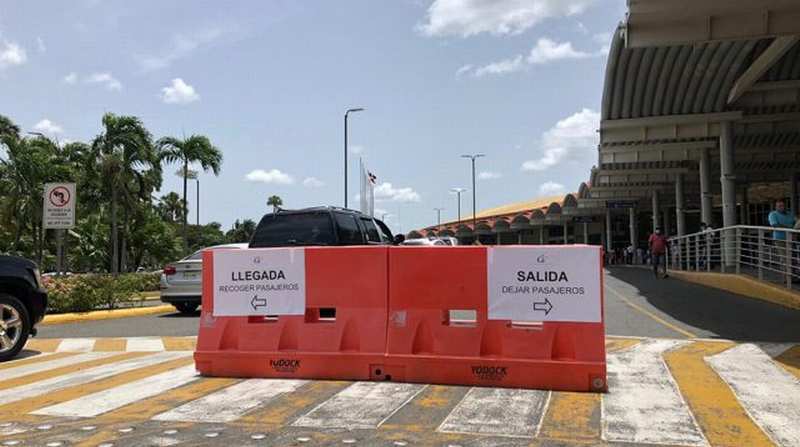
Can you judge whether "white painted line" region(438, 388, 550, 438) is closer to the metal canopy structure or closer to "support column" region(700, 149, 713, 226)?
the metal canopy structure

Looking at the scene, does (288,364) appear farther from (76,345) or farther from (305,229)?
(76,345)

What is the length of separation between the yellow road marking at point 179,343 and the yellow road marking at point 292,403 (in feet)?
11.2

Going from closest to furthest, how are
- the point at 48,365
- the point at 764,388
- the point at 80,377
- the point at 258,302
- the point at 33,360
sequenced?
the point at 764,388, the point at 80,377, the point at 258,302, the point at 48,365, the point at 33,360

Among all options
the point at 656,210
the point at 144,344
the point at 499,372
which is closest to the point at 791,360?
the point at 499,372

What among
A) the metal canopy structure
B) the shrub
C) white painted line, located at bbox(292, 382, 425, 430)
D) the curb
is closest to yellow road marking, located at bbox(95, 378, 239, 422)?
white painted line, located at bbox(292, 382, 425, 430)

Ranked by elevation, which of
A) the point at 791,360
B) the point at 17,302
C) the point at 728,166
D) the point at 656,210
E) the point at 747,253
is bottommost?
the point at 791,360

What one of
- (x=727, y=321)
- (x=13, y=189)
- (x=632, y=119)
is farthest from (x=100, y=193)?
(x=727, y=321)

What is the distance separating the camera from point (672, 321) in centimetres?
1168

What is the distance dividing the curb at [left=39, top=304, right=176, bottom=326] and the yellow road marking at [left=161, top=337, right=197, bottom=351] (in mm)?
4465

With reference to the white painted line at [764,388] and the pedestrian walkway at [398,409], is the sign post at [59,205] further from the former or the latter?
the white painted line at [764,388]

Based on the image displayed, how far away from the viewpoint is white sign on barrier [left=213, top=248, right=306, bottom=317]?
24.2 feet

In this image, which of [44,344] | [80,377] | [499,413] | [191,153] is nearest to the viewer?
[499,413]

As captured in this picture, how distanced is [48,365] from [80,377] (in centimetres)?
128

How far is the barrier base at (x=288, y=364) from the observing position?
22.6ft
